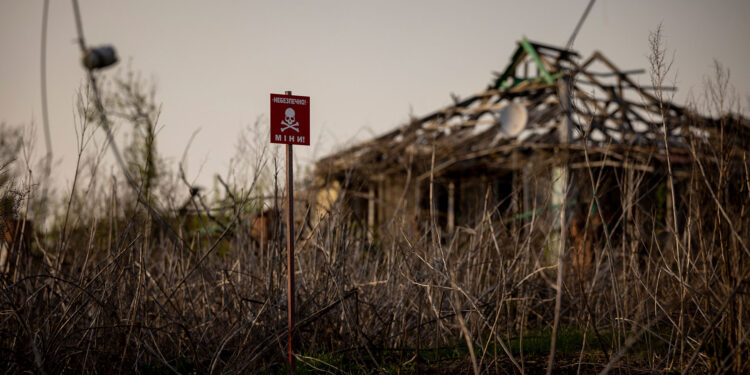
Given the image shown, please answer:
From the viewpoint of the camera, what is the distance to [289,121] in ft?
10.3

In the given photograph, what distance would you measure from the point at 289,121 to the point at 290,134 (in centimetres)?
6

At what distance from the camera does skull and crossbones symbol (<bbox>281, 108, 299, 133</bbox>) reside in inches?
123

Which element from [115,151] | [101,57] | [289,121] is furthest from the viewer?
[101,57]

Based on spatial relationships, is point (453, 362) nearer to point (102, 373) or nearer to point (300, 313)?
point (300, 313)

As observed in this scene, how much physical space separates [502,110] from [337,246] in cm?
693

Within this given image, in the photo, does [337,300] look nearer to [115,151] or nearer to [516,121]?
[115,151]

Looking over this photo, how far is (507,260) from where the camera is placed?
4328 millimetres

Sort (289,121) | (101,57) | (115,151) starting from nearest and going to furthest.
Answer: (289,121)
(115,151)
(101,57)

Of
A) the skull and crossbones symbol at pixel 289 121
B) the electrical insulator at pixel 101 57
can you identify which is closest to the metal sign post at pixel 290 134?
the skull and crossbones symbol at pixel 289 121

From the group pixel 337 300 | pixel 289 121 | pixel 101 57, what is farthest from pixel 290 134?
pixel 101 57

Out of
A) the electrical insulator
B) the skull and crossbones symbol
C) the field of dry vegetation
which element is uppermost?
the electrical insulator

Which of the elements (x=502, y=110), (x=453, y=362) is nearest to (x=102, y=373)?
(x=453, y=362)

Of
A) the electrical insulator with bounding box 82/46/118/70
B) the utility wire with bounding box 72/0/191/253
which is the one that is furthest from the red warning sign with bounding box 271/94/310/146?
the electrical insulator with bounding box 82/46/118/70

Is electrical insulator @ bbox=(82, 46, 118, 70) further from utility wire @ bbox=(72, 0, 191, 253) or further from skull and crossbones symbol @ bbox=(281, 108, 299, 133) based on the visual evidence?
skull and crossbones symbol @ bbox=(281, 108, 299, 133)
